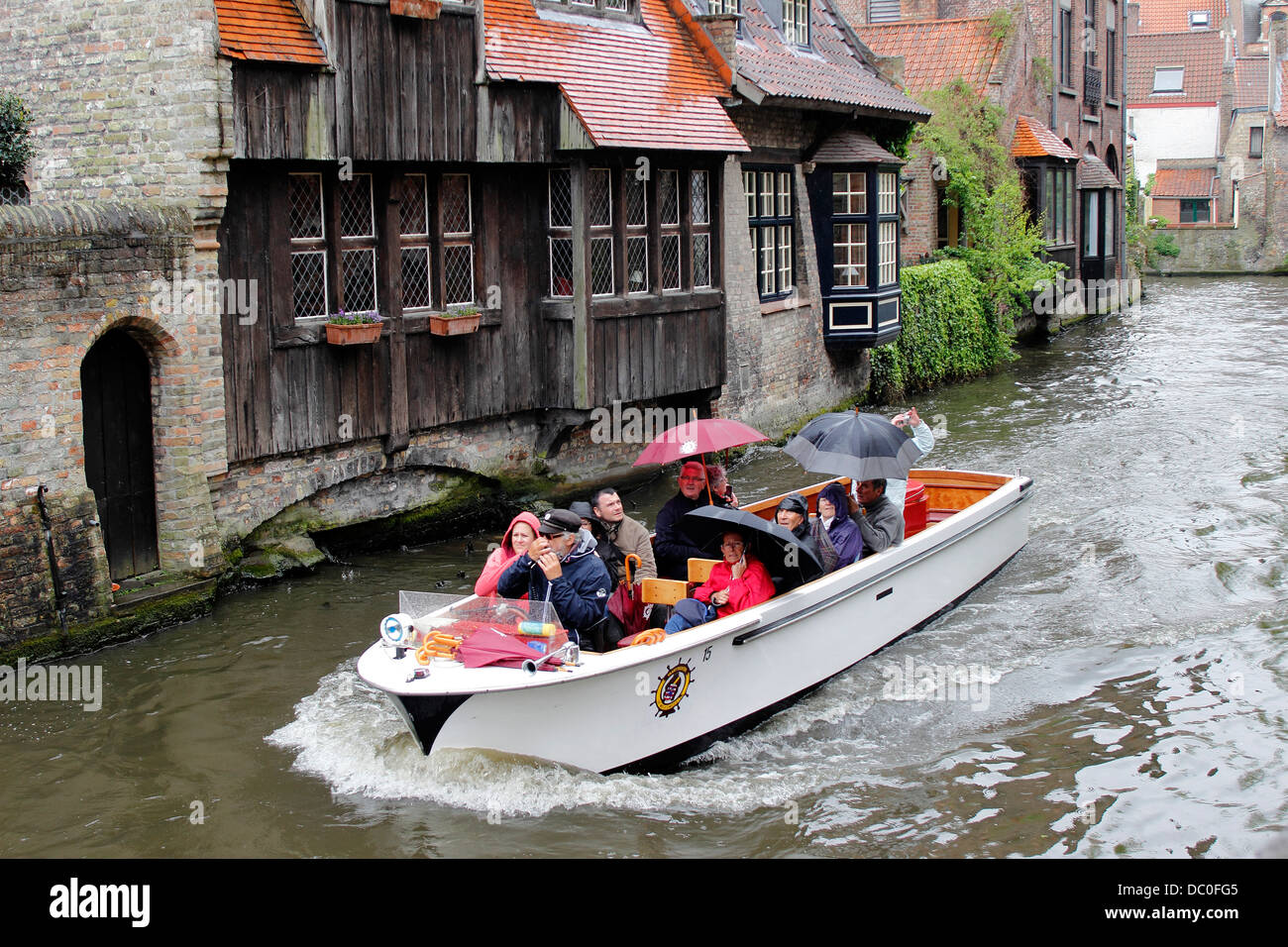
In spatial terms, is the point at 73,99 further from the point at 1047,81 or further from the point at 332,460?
the point at 1047,81

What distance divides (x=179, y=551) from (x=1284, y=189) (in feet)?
146

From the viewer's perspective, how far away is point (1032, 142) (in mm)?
30703

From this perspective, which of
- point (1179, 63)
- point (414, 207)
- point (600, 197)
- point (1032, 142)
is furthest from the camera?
point (1179, 63)

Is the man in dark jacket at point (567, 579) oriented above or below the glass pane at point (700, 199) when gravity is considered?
below

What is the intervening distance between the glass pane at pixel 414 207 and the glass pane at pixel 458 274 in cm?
35

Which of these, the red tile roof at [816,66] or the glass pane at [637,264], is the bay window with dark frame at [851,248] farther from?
the glass pane at [637,264]

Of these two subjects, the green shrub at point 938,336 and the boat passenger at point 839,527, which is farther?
the green shrub at point 938,336

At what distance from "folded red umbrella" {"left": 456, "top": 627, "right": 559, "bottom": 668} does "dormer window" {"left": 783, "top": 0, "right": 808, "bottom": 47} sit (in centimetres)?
1488

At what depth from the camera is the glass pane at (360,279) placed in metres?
12.9

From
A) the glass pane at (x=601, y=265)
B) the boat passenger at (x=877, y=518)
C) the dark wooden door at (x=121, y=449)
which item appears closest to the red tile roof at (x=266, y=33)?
the dark wooden door at (x=121, y=449)

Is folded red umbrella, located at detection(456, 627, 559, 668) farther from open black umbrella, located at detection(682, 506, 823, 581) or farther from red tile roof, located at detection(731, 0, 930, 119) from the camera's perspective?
red tile roof, located at detection(731, 0, 930, 119)

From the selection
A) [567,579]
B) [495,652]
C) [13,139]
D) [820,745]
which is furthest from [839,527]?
[13,139]

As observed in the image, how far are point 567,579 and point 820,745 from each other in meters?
2.11

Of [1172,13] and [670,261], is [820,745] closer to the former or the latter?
[670,261]
